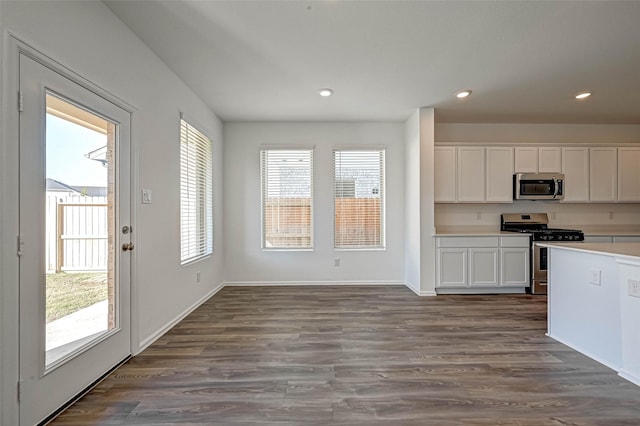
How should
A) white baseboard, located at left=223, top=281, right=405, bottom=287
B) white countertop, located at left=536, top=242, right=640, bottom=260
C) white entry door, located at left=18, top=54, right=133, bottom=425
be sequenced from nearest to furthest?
1. white entry door, located at left=18, top=54, right=133, bottom=425
2. white countertop, located at left=536, top=242, right=640, bottom=260
3. white baseboard, located at left=223, top=281, right=405, bottom=287

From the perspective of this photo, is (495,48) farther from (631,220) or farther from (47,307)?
(631,220)

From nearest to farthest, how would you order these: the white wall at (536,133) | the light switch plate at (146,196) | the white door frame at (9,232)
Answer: the white door frame at (9,232) → the light switch plate at (146,196) → the white wall at (536,133)

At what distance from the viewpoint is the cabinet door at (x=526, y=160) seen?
4.78 meters

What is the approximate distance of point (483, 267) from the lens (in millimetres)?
4418

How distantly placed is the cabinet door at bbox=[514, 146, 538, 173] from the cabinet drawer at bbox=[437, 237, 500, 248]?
1.29m

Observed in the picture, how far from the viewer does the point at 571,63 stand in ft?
9.88

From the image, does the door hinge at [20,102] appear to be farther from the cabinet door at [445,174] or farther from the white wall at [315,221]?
the cabinet door at [445,174]

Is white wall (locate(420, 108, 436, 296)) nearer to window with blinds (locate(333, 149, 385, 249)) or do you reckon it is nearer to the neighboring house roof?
window with blinds (locate(333, 149, 385, 249))

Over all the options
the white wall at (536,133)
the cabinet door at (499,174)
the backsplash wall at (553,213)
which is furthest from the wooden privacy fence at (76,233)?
the cabinet door at (499,174)

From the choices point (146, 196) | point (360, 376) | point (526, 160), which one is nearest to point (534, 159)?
point (526, 160)

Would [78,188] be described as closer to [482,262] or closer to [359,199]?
[359,199]

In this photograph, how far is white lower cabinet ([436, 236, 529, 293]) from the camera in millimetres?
4395

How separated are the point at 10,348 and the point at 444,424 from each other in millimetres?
2336

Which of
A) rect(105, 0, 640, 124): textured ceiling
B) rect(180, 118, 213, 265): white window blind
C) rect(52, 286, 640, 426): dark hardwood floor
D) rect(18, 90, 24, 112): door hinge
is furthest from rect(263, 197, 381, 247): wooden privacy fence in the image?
rect(18, 90, 24, 112): door hinge
